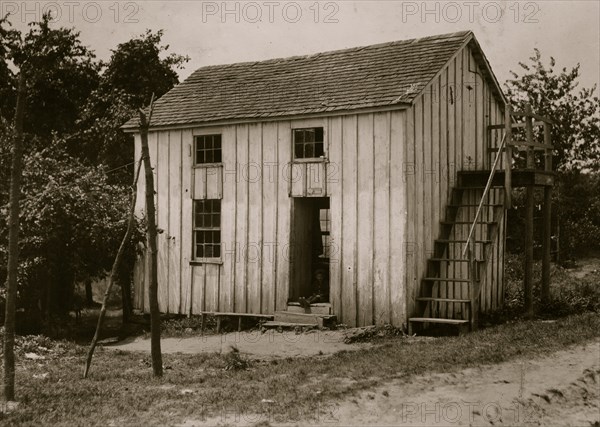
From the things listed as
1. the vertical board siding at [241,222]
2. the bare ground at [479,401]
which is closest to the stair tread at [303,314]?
the vertical board siding at [241,222]

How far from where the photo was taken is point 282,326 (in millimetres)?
17297

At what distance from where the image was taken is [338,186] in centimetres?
1720

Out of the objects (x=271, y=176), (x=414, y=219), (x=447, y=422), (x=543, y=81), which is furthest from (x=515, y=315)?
(x=543, y=81)

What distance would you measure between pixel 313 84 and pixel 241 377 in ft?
29.9

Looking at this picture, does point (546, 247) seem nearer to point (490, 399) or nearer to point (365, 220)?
point (365, 220)

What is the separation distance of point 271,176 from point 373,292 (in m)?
3.87

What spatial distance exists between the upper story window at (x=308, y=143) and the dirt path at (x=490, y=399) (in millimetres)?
7798

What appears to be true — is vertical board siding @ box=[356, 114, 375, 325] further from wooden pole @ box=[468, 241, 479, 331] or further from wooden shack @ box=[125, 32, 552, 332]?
wooden pole @ box=[468, 241, 479, 331]

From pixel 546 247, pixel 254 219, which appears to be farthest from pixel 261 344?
pixel 546 247

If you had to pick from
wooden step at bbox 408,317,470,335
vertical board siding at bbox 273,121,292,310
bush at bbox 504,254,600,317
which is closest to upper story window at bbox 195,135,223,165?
vertical board siding at bbox 273,121,292,310

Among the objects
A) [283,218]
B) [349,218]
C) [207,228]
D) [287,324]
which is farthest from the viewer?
[207,228]

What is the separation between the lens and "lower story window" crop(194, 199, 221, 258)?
62.7 feet

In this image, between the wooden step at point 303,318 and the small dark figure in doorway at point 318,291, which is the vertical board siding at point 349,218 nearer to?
the wooden step at point 303,318

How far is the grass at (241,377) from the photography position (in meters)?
9.73
